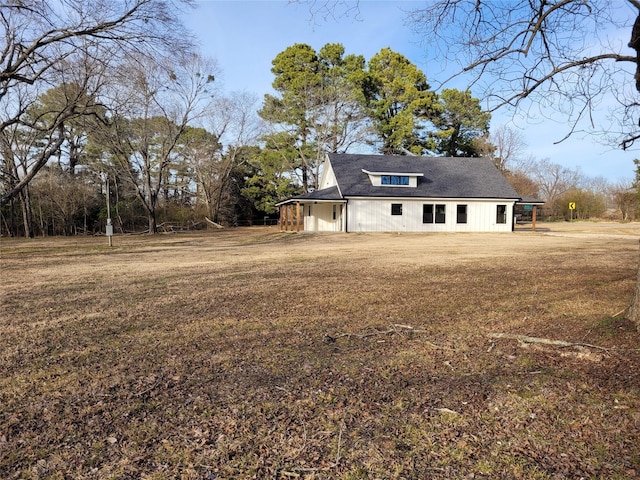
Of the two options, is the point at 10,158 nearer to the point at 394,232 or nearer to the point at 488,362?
the point at 394,232

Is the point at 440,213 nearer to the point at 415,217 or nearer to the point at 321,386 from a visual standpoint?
the point at 415,217

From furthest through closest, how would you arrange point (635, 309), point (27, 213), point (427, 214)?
point (427, 214)
point (27, 213)
point (635, 309)

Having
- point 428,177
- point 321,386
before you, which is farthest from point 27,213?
Answer: point 321,386

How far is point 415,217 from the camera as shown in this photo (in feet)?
79.3

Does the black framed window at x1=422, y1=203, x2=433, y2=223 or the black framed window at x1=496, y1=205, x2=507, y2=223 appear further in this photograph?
the black framed window at x1=496, y1=205, x2=507, y2=223

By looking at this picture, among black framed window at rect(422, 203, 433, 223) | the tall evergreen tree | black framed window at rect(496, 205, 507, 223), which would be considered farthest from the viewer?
the tall evergreen tree

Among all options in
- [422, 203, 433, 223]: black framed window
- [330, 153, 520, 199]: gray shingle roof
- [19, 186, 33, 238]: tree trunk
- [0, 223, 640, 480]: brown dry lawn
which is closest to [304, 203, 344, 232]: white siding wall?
[330, 153, 520, 199]: gray shingle roof

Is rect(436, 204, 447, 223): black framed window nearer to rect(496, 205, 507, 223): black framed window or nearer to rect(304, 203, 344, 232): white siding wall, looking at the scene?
rect(496, 205, 507, 223): black framed window

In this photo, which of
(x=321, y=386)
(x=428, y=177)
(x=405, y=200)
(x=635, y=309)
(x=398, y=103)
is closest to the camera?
(x=321, y=386)

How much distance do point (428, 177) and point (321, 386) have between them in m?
24.7

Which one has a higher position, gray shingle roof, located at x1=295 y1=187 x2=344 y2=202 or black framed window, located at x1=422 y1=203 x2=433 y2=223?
gray shingle roof, located at x1=295 y1=187 x2=344 y2=202

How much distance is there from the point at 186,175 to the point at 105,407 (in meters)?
35.2

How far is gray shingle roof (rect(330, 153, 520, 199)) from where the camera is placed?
2416 centimetres

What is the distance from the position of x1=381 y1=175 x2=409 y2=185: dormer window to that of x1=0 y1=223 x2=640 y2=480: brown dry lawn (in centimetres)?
1947
